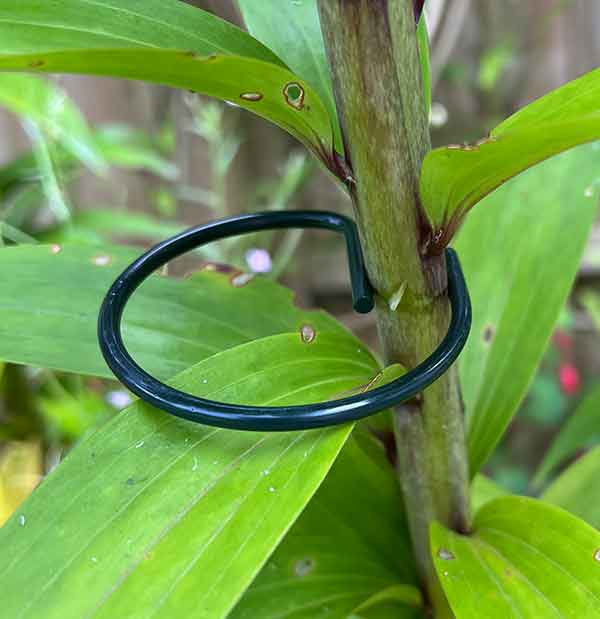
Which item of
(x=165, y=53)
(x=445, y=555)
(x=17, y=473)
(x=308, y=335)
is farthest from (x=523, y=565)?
(x=17, y=473)

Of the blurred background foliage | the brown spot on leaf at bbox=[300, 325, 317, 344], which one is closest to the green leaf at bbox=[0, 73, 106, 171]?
the blurred background foliage

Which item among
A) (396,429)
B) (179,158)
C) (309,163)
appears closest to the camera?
(396,429)

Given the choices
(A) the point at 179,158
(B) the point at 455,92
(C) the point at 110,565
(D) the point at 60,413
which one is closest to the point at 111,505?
(C) the point at 110,565

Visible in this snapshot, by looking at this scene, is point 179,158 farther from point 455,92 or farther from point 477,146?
point 477,146

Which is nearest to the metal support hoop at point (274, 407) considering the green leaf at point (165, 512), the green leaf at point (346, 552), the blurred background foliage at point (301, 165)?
the green leaf at point (165, 512)

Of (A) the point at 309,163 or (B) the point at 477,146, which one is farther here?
(A) the point at 309,163
